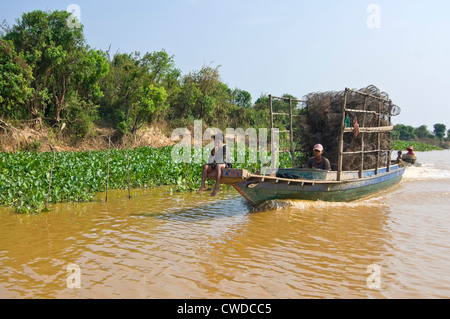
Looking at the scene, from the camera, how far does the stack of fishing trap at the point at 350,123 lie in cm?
1023

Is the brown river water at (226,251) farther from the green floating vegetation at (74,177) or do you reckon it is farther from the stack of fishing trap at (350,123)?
the stack of fishing trap at (350,123)

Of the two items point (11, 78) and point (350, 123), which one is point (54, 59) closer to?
point (11, 78)

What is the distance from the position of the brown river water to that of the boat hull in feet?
0.84

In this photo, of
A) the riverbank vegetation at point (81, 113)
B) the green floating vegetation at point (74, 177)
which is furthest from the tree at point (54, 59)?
the green floating vegetation at point (74, 177)

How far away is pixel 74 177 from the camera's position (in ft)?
31.0

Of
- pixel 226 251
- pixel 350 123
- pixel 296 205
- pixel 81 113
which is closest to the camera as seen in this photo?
pixel 226 251

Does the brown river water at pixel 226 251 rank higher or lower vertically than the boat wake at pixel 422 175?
lower

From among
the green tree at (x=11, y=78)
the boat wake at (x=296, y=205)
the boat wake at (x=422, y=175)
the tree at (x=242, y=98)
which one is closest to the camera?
the boat wake at (x=296, y=205)

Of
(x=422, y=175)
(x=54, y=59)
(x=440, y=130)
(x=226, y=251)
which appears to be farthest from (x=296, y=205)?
(x=440, y=130)

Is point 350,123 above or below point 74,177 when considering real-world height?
above

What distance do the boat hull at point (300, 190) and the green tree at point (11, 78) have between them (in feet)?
46.1

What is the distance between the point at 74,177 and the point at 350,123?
24.6 ft

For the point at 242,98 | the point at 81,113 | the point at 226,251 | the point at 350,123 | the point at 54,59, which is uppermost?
the point at 242,98

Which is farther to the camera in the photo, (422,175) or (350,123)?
(422,175)
